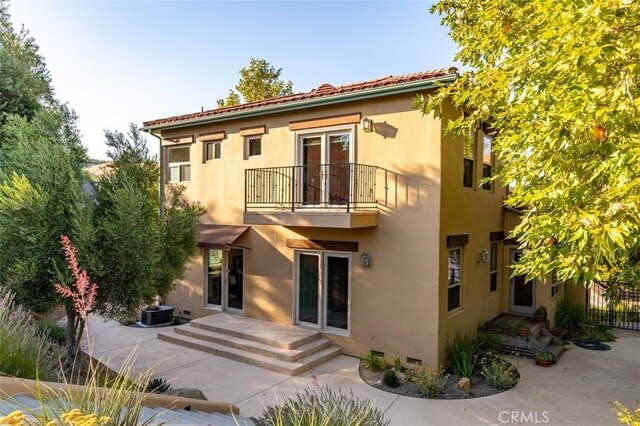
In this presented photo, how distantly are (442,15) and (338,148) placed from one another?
4321mm

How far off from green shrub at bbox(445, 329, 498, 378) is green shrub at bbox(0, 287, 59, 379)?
856 cm

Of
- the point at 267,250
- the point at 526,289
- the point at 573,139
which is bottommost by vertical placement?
the point at 526,289

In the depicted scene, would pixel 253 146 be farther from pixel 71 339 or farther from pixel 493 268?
pixel 493 268

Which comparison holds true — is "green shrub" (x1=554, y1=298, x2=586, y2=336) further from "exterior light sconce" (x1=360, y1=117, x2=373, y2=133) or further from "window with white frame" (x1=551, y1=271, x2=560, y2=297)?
"exterior light sconce" (x1=360, y1=117, x2=373, y2=133)

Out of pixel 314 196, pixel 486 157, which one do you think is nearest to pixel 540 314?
pixel 486 157

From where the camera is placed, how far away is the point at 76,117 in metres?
7.39

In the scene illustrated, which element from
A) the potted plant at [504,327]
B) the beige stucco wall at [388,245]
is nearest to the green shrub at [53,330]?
the beige stucco wall at [388,245]

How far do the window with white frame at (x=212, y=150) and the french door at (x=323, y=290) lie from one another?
16.2 feet

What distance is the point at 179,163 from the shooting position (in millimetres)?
14461

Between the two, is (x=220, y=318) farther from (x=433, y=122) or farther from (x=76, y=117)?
(x=433, y=122)

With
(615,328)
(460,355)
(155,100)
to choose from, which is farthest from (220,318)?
(615,328)

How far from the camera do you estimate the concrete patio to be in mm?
7320

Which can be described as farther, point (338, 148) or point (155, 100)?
point (155, 100)

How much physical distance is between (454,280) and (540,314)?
4.22m
